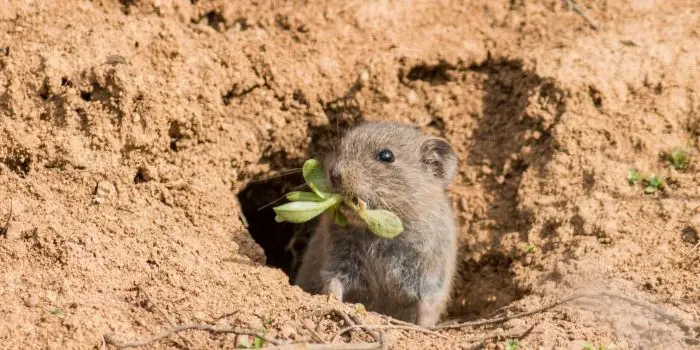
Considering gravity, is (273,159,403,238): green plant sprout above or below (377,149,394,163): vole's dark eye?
below

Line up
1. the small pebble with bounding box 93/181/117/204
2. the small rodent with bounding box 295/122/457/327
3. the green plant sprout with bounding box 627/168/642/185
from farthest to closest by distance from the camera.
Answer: the green plant sprout with bounding box 627/168/642/185
the small rodent with bounding box 295/122/457/327
the small pebble with bounding box 93/181/117/204

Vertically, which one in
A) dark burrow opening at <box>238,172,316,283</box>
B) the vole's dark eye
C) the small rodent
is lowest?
dark burrow opening at <box>238,172,316,283</box>

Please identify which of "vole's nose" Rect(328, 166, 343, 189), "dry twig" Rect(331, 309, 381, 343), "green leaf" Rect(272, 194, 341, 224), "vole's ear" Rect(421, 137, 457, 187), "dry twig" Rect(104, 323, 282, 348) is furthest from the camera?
"vole's ear" Rect(421, 137, 457, 187)

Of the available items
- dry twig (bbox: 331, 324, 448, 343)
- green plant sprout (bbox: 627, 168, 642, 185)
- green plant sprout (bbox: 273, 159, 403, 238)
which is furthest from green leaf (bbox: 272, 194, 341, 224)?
green plant sprout (bbox: 627, 168, 642, 185)

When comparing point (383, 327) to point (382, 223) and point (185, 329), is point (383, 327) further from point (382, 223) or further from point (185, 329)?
point (185, 329)

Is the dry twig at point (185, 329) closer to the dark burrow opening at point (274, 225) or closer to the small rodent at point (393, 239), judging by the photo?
the small rodent at point (393, 239)

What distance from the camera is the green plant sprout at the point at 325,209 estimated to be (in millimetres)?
6496

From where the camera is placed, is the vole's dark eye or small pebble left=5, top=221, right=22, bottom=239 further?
the vole's dark eye

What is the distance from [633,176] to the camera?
708 cm

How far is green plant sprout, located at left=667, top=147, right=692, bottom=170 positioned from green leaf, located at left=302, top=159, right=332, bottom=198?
9.65ft

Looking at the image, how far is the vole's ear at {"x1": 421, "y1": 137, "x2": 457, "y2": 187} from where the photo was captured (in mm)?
7344

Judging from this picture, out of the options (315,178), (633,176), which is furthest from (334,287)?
(633,176)

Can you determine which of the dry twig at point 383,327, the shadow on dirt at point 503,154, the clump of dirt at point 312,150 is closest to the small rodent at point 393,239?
the shadow on dirt at point 503,154

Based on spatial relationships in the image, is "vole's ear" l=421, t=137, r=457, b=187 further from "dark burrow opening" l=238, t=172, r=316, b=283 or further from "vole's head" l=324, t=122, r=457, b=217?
"dark burrow opening" l=238, t=172, r=316, b=283
